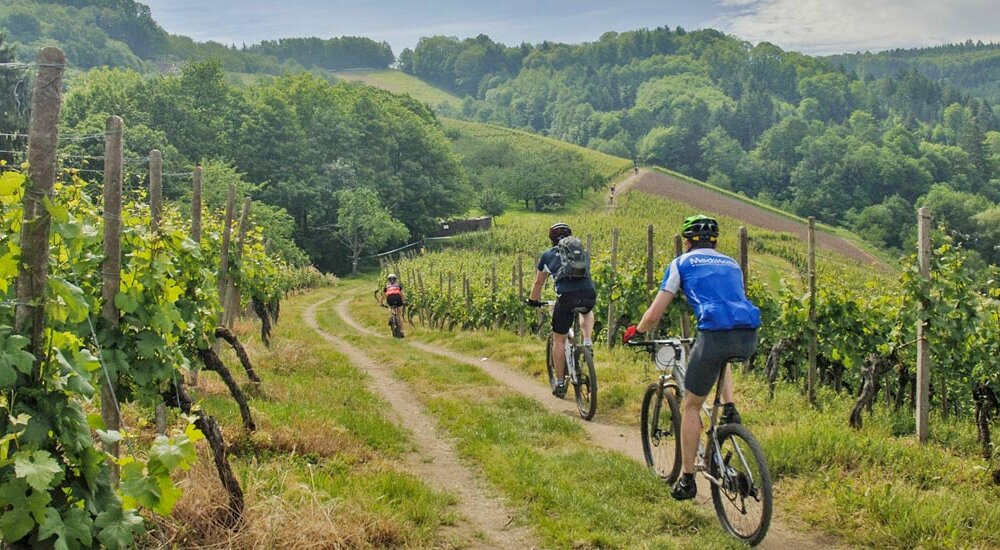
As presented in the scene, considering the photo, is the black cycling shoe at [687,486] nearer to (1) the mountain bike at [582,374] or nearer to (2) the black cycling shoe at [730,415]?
(2) the black cycling shoe at [730,415]

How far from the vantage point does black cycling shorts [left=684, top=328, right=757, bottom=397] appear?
5.20 meters

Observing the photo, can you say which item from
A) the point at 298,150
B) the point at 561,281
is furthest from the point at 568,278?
the point at 298,150

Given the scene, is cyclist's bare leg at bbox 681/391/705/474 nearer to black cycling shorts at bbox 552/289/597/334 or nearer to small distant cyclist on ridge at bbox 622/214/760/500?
small distant cyclist on ridge at bbox 622/214/760/500

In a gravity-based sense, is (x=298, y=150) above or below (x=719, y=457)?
above

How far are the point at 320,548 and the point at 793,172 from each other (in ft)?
465

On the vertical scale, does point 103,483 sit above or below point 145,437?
above

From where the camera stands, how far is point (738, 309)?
5188mm

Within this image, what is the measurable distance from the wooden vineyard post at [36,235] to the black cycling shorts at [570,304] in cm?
645

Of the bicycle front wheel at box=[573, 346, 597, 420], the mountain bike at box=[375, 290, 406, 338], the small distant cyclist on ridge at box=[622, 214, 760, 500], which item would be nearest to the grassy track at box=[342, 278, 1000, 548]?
the bicycle front wheel at box=[573, 346, 597, 420]

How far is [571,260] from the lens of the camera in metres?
8.96

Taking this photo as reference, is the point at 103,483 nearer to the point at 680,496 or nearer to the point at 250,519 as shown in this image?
the point at 250,519

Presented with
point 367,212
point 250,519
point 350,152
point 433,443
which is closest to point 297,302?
point 367,212

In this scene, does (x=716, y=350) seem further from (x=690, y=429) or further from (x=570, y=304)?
(x=570, y=304)

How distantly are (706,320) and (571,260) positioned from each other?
3841mm
